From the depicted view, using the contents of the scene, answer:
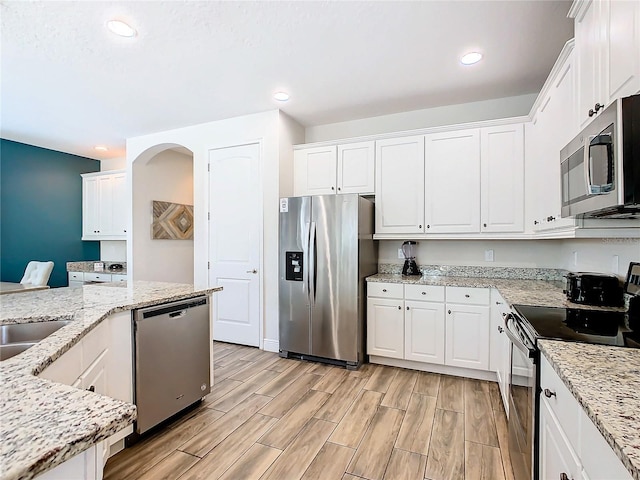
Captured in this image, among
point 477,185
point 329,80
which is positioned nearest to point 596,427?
point 477,185

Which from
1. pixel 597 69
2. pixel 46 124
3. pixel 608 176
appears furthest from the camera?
pixel 46 124

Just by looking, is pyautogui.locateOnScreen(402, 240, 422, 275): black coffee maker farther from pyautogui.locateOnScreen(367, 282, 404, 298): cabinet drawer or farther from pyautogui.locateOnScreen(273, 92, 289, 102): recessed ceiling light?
pyautogui.locateOnScreen(273, 92, 289, 102): recessed ceiling light

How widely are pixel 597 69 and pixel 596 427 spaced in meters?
1.55

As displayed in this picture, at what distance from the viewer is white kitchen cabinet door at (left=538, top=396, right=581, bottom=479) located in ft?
3.02

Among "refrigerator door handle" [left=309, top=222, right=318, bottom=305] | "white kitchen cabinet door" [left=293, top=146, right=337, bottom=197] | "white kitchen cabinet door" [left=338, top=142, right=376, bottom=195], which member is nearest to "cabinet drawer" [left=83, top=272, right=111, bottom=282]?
"white kitchen cabinet door" [left=293, top=146, right=337, bottom=197]

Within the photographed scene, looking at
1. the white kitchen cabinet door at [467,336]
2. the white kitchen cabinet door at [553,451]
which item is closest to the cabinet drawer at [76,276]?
the white kitchen cabinet door at [467,336]

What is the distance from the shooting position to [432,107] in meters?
3.58

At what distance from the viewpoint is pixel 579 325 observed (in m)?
1.45

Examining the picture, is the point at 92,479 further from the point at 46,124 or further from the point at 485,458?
the point at 46,124

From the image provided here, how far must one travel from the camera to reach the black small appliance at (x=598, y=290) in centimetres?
185

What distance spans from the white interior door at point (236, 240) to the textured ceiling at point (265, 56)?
0.62 m

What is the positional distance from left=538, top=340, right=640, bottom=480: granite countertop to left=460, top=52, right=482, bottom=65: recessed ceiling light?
230 centimetres

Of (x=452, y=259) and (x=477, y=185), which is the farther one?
A: (x=452, y=259)

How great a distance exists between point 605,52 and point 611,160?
60cm
